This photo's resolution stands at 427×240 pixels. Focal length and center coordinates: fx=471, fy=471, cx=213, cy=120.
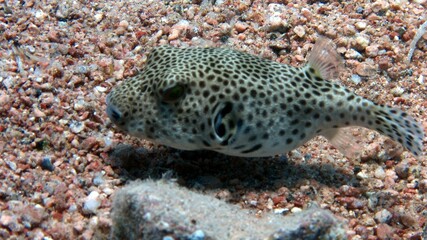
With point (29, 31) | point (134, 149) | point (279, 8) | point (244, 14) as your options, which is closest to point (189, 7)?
point (244, 14)

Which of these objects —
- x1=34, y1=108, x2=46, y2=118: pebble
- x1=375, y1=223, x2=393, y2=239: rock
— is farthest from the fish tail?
x1=34, y1=108, x2=46, y2=118: pebble

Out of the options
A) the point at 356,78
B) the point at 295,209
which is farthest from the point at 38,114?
the point at 356,78

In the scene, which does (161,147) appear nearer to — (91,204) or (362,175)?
(91,204)

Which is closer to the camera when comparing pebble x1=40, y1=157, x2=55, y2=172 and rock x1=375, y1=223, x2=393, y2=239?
rock x1=375, y1=223, x2=393, y2=239

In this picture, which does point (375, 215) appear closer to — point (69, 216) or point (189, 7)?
point (69, 216)

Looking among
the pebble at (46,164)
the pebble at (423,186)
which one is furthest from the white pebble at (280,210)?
the pebble at (46,164)

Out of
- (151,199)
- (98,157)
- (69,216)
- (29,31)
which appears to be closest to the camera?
(151,199)

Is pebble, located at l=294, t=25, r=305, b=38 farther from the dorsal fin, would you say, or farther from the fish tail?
the fish tail
